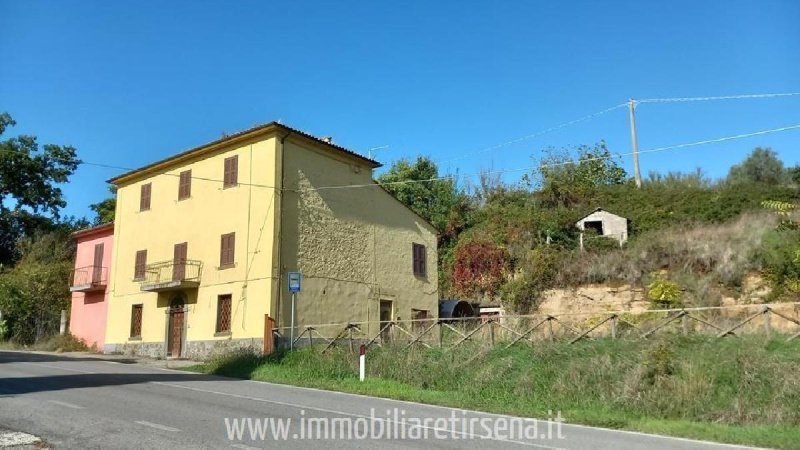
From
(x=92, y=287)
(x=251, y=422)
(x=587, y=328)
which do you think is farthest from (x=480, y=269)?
(x=251, y=422)

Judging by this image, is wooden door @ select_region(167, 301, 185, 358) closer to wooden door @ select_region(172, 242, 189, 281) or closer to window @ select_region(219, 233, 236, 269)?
wooden door @ select_region(172, 242, 189, 281)

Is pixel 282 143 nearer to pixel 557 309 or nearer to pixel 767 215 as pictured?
pixel 557 309

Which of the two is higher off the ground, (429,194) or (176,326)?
(429,194)

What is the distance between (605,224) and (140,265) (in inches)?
937

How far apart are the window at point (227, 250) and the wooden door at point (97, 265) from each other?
10321mm

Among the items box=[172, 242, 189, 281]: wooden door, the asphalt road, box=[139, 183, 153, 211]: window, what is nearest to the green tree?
box=[139, 183, 153, 211]: window

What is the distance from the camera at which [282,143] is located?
2444 centimetres

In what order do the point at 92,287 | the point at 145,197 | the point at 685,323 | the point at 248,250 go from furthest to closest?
the point at 92,287 < the point at 145,197 < the point at 248,250 < the point at 685,323

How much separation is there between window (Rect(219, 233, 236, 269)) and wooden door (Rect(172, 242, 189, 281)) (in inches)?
83.1

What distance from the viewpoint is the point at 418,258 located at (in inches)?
1216

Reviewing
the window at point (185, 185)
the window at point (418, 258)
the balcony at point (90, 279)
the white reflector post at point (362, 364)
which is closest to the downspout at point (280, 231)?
the window at point (185, 185)

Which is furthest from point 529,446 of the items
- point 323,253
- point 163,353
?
point 163,353

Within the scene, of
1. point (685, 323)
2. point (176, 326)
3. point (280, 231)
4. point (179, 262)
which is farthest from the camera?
point (179, 262)

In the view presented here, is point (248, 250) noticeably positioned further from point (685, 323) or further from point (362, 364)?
point (685, 323)
